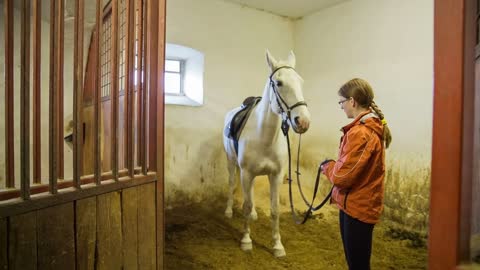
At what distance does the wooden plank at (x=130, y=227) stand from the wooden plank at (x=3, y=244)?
1.33ft

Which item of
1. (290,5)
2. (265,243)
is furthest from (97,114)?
(290,5)

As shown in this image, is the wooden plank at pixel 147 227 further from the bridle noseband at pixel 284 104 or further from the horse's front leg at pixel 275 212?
the horse's front leg at pixel 275 212

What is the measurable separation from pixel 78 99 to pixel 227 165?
285 cm

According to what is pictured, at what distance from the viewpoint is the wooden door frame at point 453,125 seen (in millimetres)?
496

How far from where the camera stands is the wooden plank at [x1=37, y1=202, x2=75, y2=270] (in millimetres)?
851

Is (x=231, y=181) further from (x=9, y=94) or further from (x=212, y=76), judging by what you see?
(x=9, y=94)

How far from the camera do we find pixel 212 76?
3623 mm

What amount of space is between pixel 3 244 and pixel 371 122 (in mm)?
1406

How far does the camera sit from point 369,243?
1.35 metres

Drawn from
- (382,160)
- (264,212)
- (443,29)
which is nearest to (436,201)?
(443,29)

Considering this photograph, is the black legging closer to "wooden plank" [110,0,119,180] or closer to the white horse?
the white horse

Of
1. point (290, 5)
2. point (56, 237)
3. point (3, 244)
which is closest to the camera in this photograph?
point (3, 244)

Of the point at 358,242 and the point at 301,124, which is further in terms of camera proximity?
the point at 301,124

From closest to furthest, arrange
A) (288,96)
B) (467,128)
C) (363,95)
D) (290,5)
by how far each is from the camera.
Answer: (467,128), (363,95), (288,96), (290,5)
